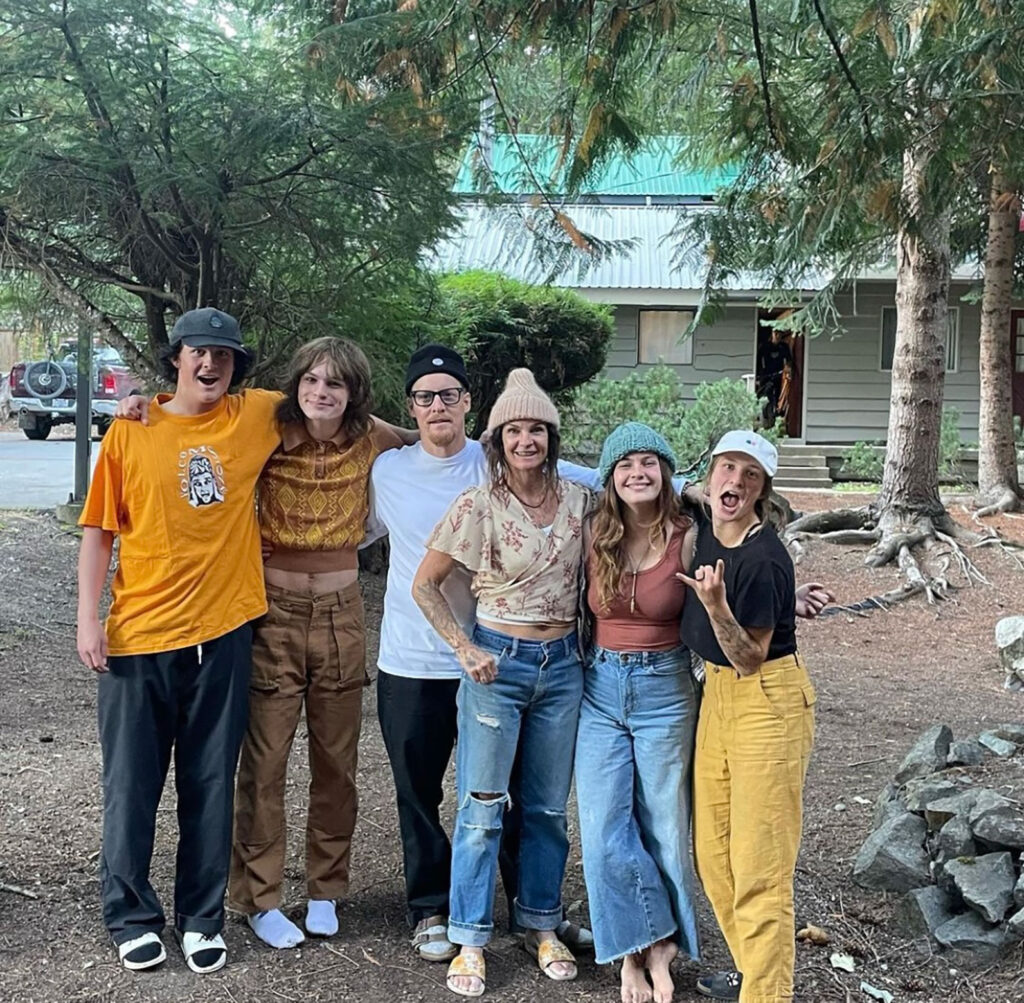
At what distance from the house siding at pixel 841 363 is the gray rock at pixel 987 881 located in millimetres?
15979

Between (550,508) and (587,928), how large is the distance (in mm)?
1430

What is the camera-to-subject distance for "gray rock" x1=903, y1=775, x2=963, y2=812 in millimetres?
4613

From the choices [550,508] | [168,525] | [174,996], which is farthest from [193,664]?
[550,508]

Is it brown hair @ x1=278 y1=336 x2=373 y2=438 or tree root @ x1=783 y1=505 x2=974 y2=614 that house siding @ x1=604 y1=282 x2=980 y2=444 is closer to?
tree root @ x1=783 y1=505 x2=974 y2=614

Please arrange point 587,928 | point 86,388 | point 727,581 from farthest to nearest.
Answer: point 86,388 < point 587,928 < point 727,581

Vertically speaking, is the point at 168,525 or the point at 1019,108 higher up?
the point at 1019,108

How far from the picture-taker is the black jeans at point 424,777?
3740 millimetres

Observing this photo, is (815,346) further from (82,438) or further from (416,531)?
(416,531)

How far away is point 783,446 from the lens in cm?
1770

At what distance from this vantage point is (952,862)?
13.7 ft

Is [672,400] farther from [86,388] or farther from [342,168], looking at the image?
[342,168]

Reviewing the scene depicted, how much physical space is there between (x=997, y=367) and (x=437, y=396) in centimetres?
1124

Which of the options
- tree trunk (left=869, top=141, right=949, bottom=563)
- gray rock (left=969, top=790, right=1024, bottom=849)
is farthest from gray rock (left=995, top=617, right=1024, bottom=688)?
gray rock (left=969, top=790, right=1024, bottom=849)

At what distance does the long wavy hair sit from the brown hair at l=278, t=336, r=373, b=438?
0.86m
